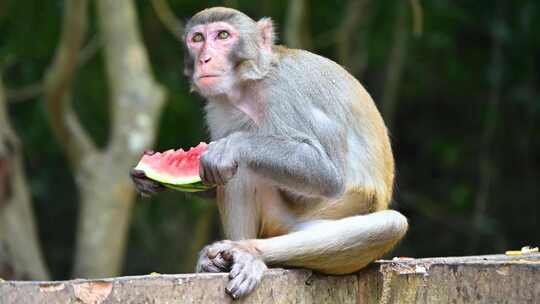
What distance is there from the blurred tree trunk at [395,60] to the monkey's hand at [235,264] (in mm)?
6463

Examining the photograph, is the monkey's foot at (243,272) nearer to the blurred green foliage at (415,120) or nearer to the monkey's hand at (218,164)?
the monkey's hand at (218,164)

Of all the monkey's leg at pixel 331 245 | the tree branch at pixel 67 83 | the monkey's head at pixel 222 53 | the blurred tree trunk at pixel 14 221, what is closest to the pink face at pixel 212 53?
the monkey's head at pixel 222 53

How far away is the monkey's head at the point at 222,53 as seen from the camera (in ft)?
19.0

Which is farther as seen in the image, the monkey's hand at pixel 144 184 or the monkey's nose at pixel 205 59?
the monkey's nose at pixel 205 59

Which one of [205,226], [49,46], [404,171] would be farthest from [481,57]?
[49,46]

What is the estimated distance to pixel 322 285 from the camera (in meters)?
5.20

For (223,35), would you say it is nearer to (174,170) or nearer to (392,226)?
(174,170)

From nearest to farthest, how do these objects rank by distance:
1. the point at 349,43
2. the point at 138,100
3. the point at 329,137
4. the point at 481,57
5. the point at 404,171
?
the point at 329,137, the point at 138,100, the point at 349,43, the point at 481,57, the point at 404,171

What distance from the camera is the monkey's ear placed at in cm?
605

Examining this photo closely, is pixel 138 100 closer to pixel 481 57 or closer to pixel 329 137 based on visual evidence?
pixel 329 137

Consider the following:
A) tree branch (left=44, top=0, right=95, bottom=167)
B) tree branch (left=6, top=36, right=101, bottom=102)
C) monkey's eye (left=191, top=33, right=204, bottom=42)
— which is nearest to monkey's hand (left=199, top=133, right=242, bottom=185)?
monkey's eye (left=191, top=33, right=204, bottom=42)

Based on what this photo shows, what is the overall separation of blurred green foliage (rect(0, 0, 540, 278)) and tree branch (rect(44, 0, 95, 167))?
1.81m

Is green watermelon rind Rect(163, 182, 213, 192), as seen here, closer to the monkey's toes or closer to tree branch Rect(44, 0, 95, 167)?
the monkey's toes

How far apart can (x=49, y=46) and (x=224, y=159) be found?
720 centimetres
